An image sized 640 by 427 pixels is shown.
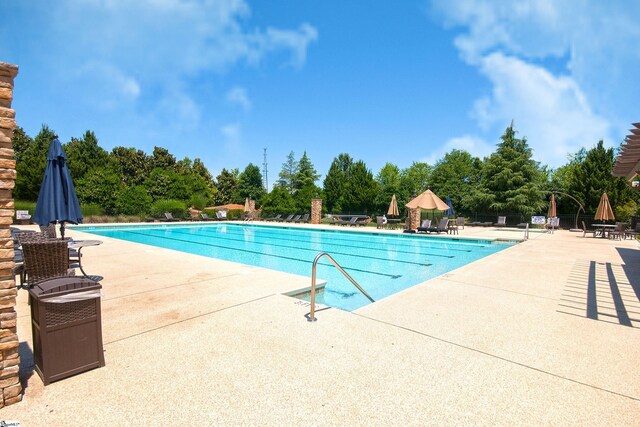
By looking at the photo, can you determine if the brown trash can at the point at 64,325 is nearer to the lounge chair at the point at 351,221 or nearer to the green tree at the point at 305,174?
the lounge chair at the point at 351,221

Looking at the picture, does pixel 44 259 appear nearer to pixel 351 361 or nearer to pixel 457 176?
pixel 351 361

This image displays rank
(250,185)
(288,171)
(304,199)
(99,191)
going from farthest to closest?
(288,171) < (250,185) < (304,199) < (99,191)

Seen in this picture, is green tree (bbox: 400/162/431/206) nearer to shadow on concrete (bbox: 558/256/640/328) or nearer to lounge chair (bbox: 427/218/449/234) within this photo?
lounge chair (bbox: 427/218/449/234)

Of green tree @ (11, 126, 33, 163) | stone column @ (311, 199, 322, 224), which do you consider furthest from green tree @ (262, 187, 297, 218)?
green tree @ (11, 126, 33, 163)

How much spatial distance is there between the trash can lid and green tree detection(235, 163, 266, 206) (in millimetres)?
41511

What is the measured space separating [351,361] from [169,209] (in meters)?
24.5

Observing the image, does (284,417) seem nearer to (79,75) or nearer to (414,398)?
(414,398)

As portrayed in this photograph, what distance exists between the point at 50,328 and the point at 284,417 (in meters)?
1.76

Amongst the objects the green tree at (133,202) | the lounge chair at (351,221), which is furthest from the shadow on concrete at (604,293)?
the green tree at (133,202)

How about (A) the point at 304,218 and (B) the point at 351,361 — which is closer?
(B) the point at 351,361

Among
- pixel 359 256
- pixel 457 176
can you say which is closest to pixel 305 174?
pixel 457 176

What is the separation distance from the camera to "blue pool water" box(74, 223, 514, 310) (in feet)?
23.7

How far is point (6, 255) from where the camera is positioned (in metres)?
2.10

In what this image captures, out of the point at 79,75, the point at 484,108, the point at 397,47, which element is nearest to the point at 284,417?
the point at 397,47
